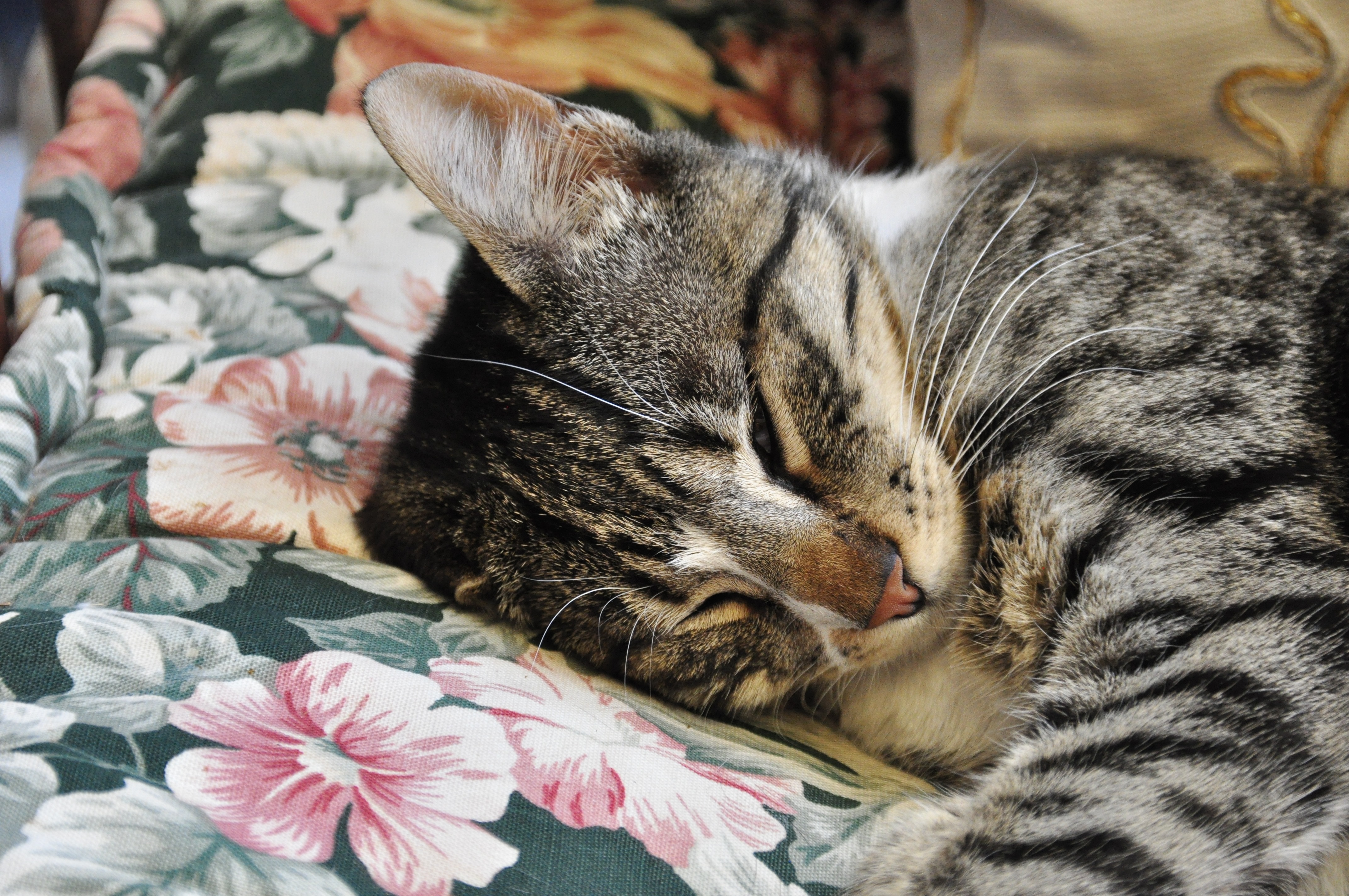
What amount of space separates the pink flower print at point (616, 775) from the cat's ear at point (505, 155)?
19.8 inches

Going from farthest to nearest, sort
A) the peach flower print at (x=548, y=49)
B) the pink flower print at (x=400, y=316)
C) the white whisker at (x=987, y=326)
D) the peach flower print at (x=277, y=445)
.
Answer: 1. the peach flower print at (x=548, y=49)
2. the pink flower print at (x=400, y=316)
3. the peach flower print at (x=277, y=445)
4. the white whisker at (x=987, y=326)

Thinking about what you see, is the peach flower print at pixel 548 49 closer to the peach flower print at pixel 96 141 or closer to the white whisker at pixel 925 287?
the peach flower print at pixel 96 141

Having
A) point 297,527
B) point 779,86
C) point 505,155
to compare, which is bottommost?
point 297,527

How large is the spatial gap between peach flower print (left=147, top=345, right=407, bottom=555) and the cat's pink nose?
68cm

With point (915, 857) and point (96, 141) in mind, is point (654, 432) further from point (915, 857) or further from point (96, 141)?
point (96, 141)

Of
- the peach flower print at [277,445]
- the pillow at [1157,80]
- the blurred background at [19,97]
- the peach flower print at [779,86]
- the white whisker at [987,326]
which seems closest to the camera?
the white whisker at [987,326]

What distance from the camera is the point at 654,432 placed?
107cm

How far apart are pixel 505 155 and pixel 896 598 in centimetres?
70

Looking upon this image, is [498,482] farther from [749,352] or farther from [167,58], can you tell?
[167,58]

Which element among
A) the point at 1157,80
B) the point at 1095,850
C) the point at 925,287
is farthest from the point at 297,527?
the point at 1157,80

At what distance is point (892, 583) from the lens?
105cm

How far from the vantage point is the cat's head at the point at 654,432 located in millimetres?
1068

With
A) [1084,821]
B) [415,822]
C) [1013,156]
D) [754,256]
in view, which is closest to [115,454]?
[415,822]

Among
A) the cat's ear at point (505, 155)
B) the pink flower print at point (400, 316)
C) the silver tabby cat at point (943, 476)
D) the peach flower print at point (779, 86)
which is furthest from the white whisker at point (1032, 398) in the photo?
the peach flower print at point (779, 86)
